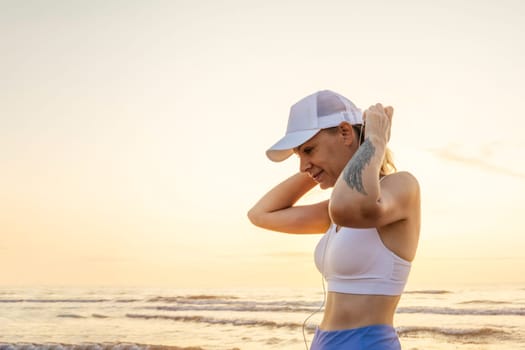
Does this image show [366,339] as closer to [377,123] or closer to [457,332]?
[377,123]

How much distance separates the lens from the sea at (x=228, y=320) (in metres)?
11.1

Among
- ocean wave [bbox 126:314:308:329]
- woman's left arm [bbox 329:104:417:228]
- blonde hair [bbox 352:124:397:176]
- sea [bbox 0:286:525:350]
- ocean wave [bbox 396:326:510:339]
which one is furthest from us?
ocean wave [bbox 126:314:308:329]

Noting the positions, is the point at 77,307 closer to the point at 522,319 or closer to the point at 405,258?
the point at 522,319

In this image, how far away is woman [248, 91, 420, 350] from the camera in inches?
87.3

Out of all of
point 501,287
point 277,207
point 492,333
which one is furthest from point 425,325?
point 277,207

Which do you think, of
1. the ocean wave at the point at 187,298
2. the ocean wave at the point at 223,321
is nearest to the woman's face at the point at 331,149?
the ocean wave at the point at 223,321

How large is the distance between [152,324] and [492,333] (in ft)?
22.3

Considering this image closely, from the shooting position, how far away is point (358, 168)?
2.04 meters

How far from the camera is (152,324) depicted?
Result: 15.0 meters

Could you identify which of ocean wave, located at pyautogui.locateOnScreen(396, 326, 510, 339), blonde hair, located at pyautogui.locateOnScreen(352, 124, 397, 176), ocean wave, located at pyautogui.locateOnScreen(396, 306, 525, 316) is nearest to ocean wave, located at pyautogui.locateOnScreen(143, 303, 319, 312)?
ocean wave, located at pyautogui.locateOnScreen(396, 306, 525, 316)

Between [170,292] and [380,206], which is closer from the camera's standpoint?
[380,206]

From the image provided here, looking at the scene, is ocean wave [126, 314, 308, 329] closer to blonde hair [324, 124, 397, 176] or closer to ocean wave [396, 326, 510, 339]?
ocean wave [396, 326, 510, 339]

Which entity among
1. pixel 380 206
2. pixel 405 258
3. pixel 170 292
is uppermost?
pixel 380 206

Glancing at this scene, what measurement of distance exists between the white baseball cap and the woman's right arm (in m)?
0.59
